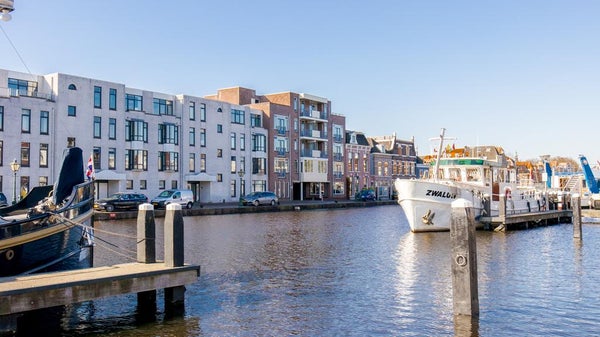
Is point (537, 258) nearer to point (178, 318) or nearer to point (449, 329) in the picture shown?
point (449, 329)

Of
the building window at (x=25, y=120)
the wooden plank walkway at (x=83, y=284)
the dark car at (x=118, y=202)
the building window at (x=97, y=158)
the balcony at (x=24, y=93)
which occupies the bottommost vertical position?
the wooden plank walkway at (x=83, y=284)

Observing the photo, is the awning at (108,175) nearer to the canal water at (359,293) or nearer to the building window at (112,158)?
the building window at (112,158)

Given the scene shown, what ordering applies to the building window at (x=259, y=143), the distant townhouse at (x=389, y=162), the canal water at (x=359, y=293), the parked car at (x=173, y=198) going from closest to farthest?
the canal water at (x=359, y=293) → the parked car at (x=173, y=198) → the building window at (x=259, y=143) → the distant townhouse at (x=389, y=162)

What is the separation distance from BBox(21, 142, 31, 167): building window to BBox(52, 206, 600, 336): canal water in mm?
27760

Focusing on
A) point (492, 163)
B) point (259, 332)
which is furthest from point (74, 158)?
point (492, 163)

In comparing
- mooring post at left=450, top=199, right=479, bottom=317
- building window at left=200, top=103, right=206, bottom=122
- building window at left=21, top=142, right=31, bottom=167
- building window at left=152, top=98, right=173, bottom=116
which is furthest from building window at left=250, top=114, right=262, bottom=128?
mooring post at left=450, top=199, right=479, bottom=317

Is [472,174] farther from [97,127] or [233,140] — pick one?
[233,140]

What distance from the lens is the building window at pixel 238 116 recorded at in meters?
69.8

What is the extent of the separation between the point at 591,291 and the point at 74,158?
45.8 ft

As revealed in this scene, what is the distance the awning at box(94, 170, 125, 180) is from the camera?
173ft

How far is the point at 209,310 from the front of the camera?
1279 cm

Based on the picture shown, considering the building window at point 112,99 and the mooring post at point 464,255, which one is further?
the building window at point 112,99

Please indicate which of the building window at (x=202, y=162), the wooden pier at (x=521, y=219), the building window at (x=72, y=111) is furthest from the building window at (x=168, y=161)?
the wooden pier at (x=521, y=219)

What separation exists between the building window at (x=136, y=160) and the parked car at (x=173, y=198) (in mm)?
7407
